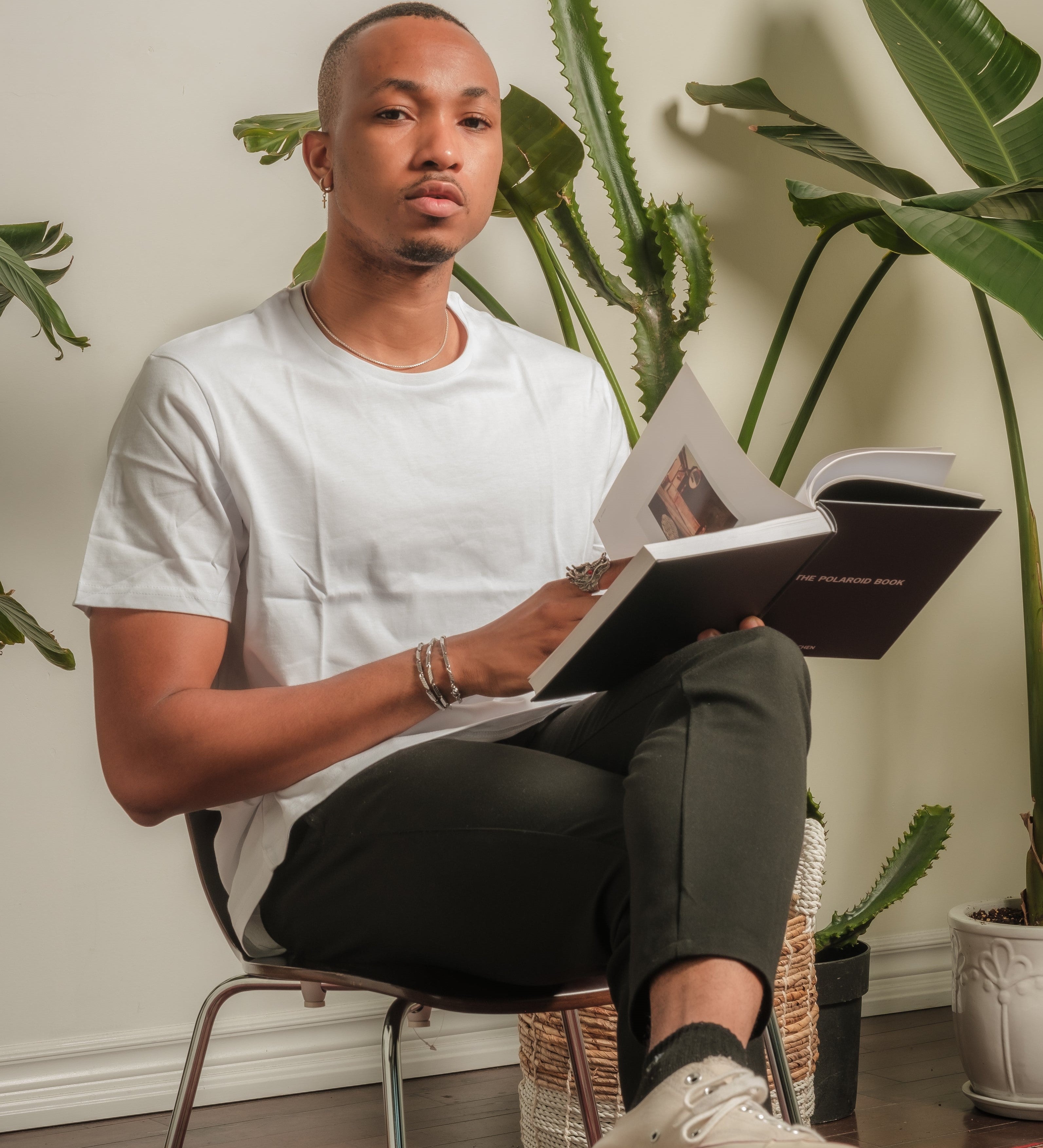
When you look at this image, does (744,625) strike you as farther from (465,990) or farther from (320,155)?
(320,155)

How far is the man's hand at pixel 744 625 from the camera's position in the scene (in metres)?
0.87

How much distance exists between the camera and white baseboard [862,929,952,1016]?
7.20ft

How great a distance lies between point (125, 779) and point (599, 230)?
142 cm

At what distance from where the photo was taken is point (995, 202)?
1.61 meters

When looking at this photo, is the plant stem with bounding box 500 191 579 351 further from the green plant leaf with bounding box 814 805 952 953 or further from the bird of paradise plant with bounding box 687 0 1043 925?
the green plant leaf with bounding box 814 805 952 953

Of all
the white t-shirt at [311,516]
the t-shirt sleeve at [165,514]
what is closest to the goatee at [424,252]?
the white t-shirt at [311,516]

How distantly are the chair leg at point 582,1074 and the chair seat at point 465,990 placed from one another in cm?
30

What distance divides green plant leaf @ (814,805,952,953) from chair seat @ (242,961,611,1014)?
0.95 m

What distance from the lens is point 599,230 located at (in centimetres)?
202

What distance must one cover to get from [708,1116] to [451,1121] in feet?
4.08

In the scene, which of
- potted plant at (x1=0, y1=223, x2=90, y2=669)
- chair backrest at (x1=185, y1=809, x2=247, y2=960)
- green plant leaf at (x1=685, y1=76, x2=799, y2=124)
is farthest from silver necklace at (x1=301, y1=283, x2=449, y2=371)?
green plant leaf at (x1=685, y1=76, x2=799, y2=124)

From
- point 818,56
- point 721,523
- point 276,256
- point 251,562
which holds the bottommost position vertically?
point 251,562

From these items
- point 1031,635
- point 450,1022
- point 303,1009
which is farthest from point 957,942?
point 303,1009

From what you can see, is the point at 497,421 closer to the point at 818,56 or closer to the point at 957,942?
the point at 957,942
